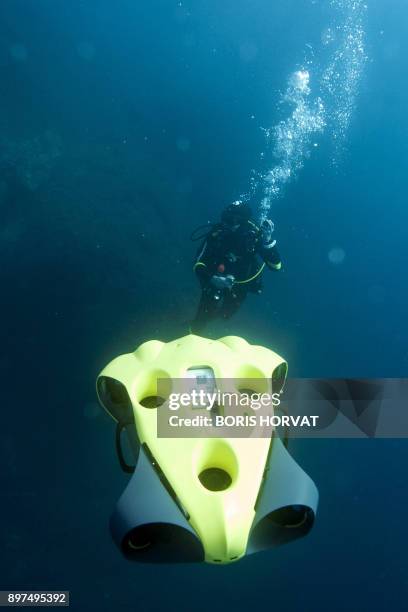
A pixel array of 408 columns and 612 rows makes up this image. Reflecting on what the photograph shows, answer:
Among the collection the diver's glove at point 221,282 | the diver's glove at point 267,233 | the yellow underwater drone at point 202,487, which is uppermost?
the diver's glove at point 267,233

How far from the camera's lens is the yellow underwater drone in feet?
7.77

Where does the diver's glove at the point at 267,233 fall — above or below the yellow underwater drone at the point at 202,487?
above

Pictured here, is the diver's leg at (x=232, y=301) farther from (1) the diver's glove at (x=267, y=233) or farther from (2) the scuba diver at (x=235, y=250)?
(1) the diver's glove at (x=267, y=233)

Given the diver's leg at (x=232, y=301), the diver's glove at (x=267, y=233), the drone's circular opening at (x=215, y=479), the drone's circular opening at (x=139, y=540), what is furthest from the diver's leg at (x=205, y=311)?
the drone's circular opening at (x=139, y=540)

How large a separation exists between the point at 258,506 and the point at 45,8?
22.5m

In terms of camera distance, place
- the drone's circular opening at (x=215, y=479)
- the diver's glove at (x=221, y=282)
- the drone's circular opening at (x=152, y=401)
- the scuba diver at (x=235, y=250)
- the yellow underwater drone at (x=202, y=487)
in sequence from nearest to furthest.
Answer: the yellow underwater drone at (x=202, y=487)
the drone's circular opening at (x=215, y=479)
the drone's circular opening at (x=152, y=401)
the diver's glove at (x=221, y=282)
the scuba diver at (x=235, y=250)

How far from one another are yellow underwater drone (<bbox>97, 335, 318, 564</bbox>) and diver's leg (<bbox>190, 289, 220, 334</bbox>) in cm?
346

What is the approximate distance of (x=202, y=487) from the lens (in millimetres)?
2559

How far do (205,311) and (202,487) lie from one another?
513 cm

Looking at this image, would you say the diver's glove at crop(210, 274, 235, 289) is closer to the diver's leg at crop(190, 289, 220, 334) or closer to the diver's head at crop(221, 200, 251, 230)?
the diver's leg at crop(190, 289, 220, 334)

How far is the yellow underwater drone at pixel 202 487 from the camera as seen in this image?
2367mm

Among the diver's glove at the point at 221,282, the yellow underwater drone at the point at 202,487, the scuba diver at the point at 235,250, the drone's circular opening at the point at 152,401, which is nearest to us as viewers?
the yellow underwater drone at the point at 202,487

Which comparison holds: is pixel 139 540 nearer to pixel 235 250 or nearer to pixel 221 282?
pixel 221 282

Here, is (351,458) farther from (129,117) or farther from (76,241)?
(129,117)
